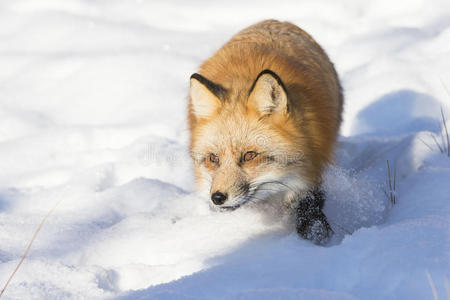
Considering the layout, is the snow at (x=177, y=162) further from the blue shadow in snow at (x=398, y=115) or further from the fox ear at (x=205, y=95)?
the fox ear at (x=205, y=95)

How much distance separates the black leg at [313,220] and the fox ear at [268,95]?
66 cm

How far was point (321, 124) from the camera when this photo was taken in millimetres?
2877

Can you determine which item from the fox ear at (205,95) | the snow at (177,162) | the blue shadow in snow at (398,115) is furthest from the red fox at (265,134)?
the blue shadow in snow at (398,115)

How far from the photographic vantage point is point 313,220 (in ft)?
9.34

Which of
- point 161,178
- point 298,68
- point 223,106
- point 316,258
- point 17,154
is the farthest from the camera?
point 17,154

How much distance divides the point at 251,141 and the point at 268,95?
30cm

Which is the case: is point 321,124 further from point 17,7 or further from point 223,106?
point 17,7

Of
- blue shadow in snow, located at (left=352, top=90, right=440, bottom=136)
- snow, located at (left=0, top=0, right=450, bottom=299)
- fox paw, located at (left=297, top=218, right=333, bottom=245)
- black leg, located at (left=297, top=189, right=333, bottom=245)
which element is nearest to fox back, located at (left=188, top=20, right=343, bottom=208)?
black leg, located at (left=297, top=189, right=333, bottom=245)

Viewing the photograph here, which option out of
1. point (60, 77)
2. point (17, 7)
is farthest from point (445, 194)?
point (17, 7)

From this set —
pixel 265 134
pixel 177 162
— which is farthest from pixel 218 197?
pixel 177 162

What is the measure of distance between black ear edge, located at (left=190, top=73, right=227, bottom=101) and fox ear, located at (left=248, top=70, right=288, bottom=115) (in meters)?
0.21

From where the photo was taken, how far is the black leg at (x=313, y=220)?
2758mm

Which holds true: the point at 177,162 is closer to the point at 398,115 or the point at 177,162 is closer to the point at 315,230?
the point at 315,230

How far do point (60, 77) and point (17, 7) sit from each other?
326 centimetres
